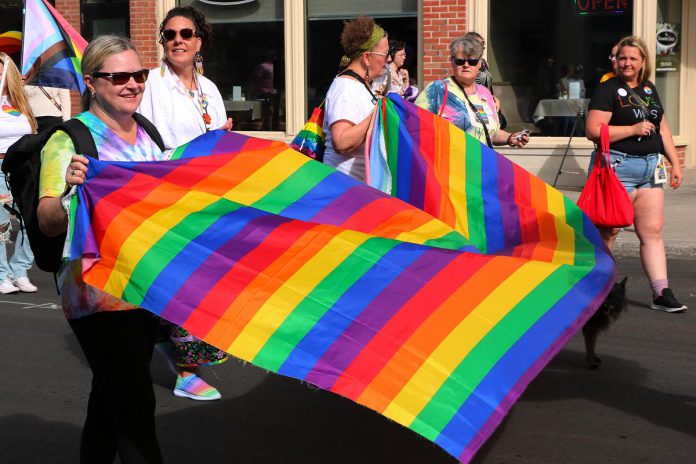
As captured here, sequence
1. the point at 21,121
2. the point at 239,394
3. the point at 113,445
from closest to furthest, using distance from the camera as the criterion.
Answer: the point at 113,445, the point at 239,394, the point at 21,121

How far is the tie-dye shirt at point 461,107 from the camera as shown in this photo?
717 cm

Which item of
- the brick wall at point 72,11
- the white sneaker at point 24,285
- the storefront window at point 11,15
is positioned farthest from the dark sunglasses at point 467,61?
the storefront window at point 11,15

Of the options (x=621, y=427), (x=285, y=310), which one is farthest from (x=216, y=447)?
(x=621, y=427)

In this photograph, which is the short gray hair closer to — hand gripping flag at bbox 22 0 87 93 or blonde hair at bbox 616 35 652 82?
blonde hair at bbox 616 35 652 82

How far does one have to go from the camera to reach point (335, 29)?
1566 cm

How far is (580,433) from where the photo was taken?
5523 millimetres

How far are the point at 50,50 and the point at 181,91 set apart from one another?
7.03 ft

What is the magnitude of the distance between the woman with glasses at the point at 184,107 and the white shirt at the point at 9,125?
123 inches

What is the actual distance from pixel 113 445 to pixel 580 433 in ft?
7.84

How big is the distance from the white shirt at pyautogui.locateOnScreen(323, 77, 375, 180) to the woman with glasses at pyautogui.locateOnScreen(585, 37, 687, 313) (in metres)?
2.53

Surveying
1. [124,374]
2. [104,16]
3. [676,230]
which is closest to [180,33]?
[124,374]

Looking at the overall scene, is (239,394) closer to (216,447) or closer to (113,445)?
(216,447)

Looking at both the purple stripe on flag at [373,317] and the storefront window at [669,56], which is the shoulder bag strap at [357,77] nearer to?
the purple stripe on flag at [373,317]

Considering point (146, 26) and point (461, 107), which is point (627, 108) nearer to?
point (461, 107)
